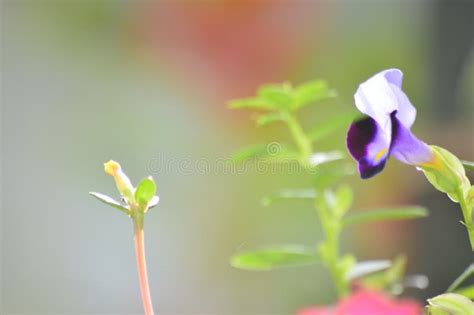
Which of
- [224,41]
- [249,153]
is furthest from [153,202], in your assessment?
[224,41]

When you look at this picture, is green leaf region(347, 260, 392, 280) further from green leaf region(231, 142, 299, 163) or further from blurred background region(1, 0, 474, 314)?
blurred background region(1, 0, 474, 314)

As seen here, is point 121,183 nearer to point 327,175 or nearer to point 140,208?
point 140,208

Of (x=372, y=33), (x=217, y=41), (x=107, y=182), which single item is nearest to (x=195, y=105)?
(x=217, y=41)

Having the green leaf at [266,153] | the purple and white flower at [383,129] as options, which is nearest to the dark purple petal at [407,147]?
the purple and white flower at [383,129]

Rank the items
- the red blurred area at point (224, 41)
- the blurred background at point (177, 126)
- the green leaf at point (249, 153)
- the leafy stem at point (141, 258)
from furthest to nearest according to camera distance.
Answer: the red blurred area at point (224, 41), the blurred background at point (177, 126), the green leaf at point (249, 153), the leafy stem at point (141, 258)

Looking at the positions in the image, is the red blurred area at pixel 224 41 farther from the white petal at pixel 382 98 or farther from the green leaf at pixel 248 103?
the white petal at pixel 382 98

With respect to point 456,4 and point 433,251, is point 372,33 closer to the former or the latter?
point 456,4
